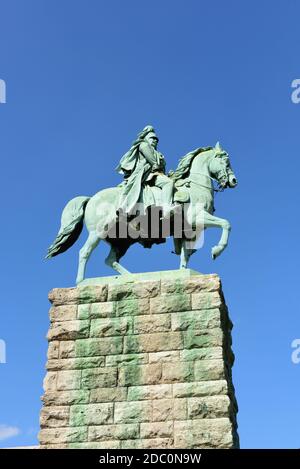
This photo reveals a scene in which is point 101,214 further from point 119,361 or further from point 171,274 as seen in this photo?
point 119,361

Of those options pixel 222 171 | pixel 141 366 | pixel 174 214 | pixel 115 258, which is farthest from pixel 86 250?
pixel 222 171

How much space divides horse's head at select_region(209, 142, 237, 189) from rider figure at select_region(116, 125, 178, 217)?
965mm

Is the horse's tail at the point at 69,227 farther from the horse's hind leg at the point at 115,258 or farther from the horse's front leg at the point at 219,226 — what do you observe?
the horse's front leg at the point at 219,226

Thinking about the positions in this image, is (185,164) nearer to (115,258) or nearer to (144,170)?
(144,170)

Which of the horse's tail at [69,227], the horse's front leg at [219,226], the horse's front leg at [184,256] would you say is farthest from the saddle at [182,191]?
the horse's tail at [69,227]

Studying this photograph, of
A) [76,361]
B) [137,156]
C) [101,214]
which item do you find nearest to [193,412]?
[76,361]

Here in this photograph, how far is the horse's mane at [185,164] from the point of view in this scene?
12859mm

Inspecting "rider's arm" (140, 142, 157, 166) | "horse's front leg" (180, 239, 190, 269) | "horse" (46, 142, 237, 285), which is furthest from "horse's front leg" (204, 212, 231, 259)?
"rider's arm" (140, 142, 157, 166)

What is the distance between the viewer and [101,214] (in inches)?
490

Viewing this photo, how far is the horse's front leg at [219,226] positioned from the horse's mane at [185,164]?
122 centimetres

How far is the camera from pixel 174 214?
1196 centimetres

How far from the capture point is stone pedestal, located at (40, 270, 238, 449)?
995 cm
